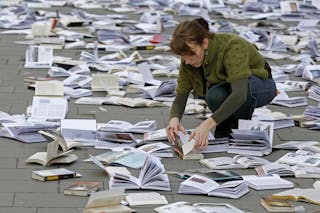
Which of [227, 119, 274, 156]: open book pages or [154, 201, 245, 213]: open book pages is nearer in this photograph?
[154, 201, 245, 213]: open book pages

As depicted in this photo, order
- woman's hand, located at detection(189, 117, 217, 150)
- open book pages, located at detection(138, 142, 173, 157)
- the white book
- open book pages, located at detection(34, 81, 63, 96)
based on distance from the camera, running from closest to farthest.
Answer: woman's hand, located at detection(189, 117, 217, 150)
open book pages, located at detection(138, 142, 173, 157)
the white book
open book pages, located at detection(34, 81, 63, 96)

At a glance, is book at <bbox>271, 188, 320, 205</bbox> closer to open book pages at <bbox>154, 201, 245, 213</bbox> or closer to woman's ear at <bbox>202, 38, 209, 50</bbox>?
open book pages at <bbox>154, 201, 245, 213</bbox>

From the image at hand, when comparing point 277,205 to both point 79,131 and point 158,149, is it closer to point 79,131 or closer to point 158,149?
point 158,149

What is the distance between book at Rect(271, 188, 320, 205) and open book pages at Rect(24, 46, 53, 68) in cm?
403

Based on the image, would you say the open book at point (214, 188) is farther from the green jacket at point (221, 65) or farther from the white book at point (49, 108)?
the white book at point (49, 108)

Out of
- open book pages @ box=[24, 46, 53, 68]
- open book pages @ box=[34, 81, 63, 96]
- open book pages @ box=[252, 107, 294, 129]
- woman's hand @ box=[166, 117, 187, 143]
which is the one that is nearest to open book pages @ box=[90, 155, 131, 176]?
woman's hand @ box=[166, 117, 187, 143]

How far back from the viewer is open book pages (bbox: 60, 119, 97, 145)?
638 centimetres

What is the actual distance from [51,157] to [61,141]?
12.4 inches

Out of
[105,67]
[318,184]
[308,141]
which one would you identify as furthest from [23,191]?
[105,67]

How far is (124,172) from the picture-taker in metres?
→ 5.63

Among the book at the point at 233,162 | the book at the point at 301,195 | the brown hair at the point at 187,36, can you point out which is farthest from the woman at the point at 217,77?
the book at the point at 301,195

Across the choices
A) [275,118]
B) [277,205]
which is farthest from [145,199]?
[275,118]

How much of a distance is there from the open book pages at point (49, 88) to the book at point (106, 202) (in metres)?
2.70

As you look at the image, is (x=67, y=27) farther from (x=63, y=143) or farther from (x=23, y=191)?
(x=23, y=191)
